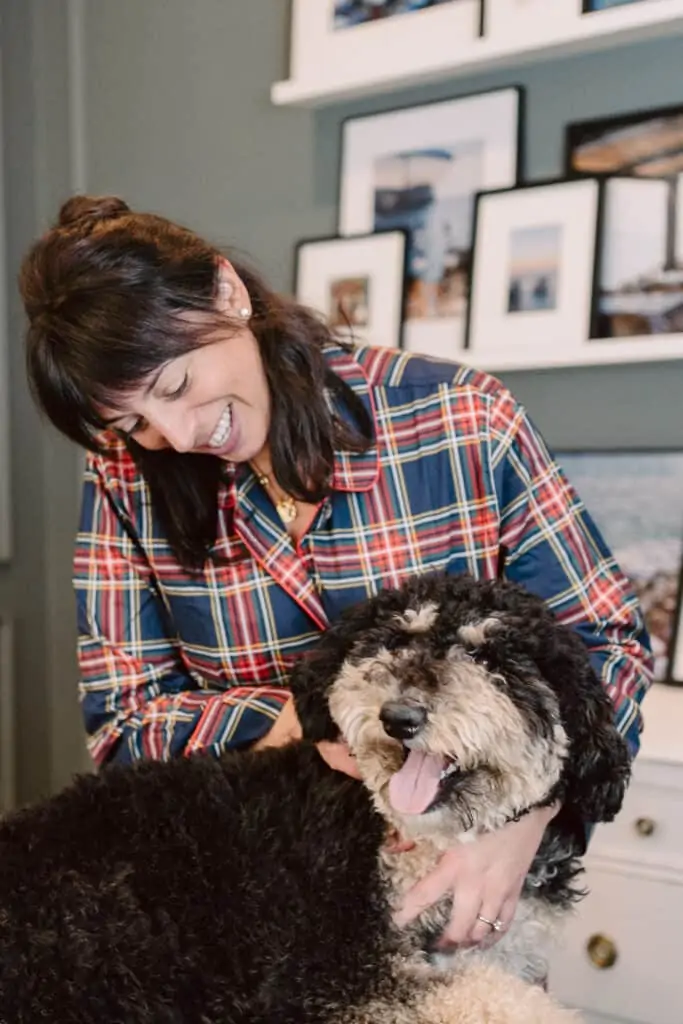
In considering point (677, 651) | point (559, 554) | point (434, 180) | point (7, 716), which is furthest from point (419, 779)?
point (7, 716)

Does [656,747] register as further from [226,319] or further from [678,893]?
A: [226,319]

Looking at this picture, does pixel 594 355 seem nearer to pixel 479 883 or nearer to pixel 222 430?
pixel 222 430

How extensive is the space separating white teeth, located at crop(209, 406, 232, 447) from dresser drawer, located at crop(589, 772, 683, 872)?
89 cm

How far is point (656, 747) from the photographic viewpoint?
1.77 meters

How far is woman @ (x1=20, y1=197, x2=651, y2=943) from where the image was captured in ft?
4.25

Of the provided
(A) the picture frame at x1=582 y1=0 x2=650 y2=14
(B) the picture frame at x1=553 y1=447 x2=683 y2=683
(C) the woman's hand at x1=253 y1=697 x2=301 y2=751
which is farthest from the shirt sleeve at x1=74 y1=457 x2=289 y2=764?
(A) the picture frame at x1=582 y1=0 x2=650 y2=14

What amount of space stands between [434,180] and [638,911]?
1515mm

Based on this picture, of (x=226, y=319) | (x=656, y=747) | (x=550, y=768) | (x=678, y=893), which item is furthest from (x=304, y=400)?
(x=678, y=893)

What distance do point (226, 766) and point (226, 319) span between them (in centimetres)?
56

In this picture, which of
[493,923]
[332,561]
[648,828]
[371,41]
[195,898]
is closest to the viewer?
[195,898]

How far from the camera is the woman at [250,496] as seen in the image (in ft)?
4.25

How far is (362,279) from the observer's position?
96.0 inches

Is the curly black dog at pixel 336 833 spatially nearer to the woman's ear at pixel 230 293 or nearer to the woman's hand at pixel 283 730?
the woman's hand at pixel 283 730

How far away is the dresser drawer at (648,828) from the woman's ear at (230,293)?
38.8 inches
